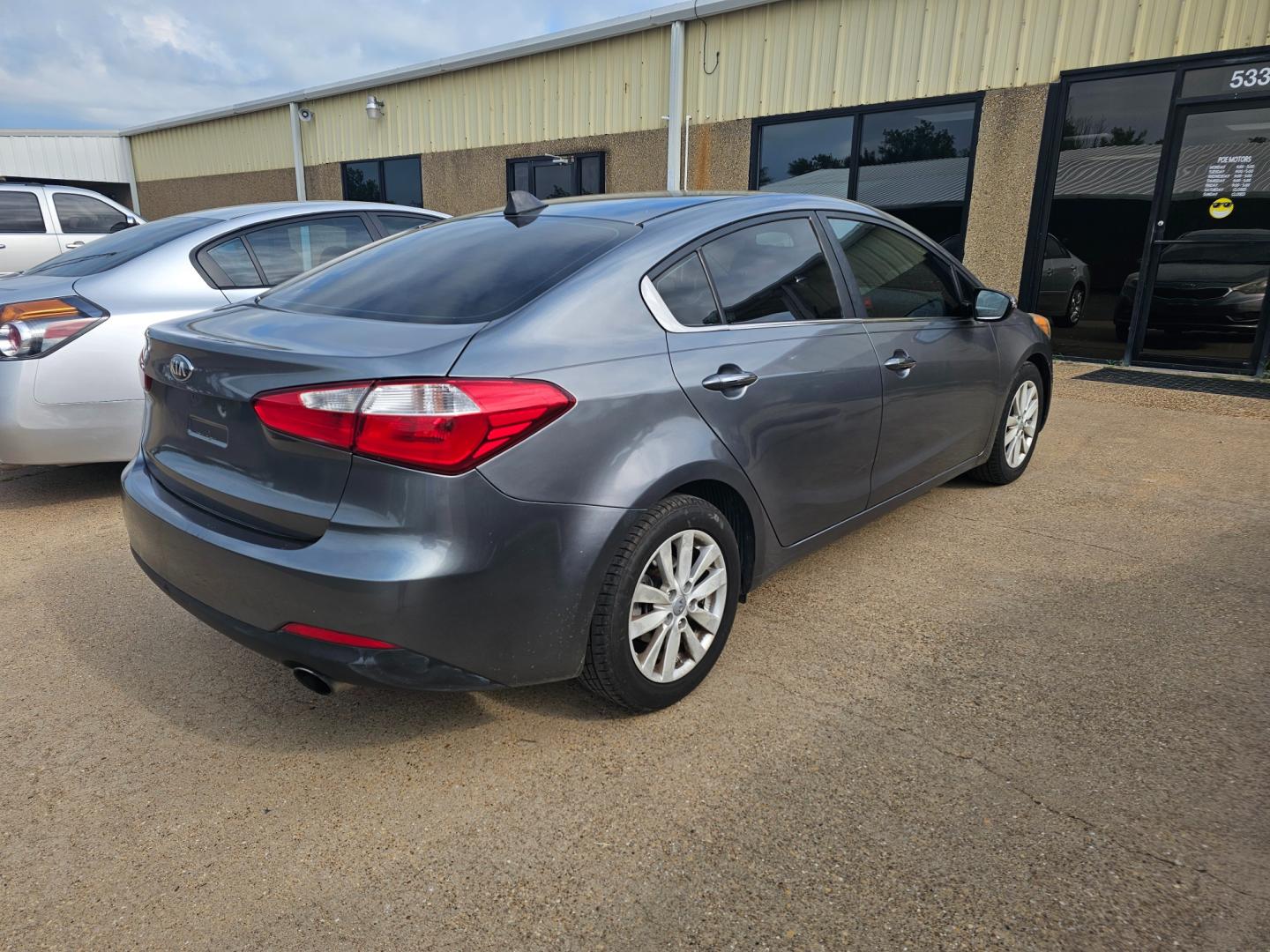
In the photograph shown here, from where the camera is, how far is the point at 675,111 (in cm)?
1099

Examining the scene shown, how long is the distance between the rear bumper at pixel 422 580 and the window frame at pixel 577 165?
10.1m

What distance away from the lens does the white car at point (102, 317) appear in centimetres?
397

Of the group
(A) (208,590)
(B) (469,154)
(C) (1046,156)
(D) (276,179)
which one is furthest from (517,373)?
(D) (276,179)

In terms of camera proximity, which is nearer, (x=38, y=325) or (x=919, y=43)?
(x=38, y=325)

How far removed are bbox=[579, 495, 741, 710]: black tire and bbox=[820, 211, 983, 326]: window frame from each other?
1207 mm

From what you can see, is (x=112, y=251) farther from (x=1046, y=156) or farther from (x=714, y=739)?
(x=1046, y=156)

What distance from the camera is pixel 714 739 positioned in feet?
8.09

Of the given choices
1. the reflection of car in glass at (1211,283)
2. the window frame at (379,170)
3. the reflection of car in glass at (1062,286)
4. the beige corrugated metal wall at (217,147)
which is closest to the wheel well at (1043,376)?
the reflection of car in glass at (1211,283)

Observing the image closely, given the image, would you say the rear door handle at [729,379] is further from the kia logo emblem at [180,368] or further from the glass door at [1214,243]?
the glass door at [1214,243]

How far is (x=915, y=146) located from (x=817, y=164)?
123 centimetres

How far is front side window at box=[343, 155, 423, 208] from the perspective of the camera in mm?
14978

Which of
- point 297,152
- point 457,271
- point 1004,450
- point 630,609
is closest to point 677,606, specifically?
point 630,609

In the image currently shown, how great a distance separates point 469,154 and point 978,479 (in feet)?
37.4

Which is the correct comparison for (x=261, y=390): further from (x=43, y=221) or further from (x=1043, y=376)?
(x=43, y=221)
